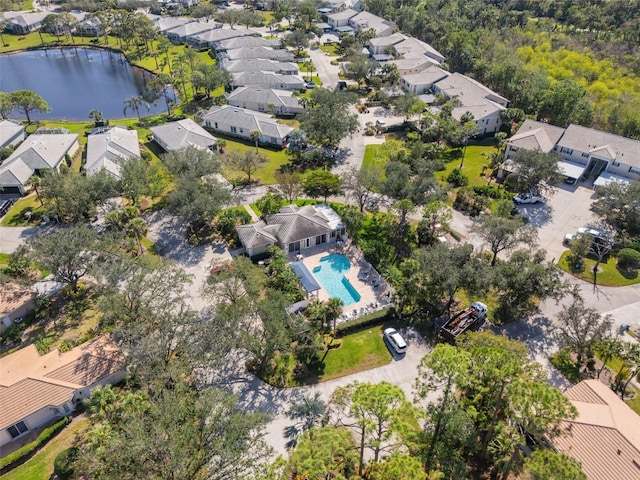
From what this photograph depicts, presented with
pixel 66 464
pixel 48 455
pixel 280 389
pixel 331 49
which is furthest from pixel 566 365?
pixel 331 49

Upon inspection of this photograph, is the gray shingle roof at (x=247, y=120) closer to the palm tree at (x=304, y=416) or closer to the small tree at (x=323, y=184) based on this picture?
the small tree at (x=323, y=184)

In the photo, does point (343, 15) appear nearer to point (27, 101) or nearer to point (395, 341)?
point (27, 101)

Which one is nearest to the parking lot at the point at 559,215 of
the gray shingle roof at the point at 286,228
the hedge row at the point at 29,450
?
the gray shingle roof at the point at 286,228

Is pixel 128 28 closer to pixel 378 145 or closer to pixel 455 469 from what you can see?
pixel 378 145

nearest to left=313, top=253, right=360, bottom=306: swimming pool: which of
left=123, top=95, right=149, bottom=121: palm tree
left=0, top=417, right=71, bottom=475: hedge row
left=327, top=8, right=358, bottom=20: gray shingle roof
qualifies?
left=0, top=417, right=71, bottom=475: hedge row

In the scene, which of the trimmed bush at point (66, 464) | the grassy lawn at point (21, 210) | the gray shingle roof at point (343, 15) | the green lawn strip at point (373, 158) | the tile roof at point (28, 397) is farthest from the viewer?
the gray shingle roof at point (343, 15)

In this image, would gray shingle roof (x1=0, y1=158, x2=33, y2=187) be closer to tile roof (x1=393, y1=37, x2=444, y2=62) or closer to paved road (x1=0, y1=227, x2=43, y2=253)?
paved road (x1=0, y1=227, x2=43, y2=253)

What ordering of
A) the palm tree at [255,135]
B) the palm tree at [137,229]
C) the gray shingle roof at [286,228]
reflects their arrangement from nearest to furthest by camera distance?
the palm tree at [137,229] → the gray shingle roof at [286,228] → the palm tree at [255,135]
